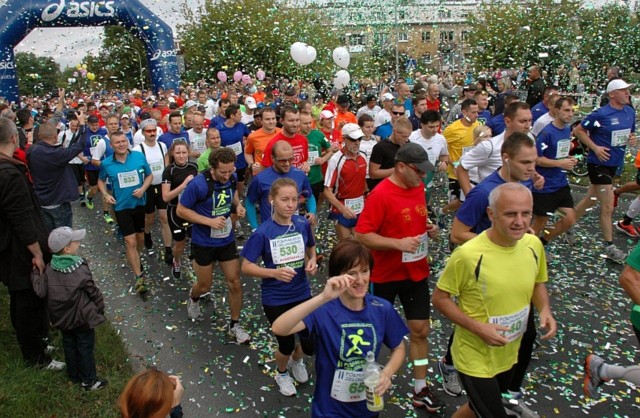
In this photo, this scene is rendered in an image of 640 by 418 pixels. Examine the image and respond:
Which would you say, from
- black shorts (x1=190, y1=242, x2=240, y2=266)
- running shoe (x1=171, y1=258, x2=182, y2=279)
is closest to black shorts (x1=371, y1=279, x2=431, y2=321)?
black shorts (x1=190, y1=242, x2=240, y2=266)

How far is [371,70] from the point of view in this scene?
30.4 meters

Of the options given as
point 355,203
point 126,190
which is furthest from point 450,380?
point 126,190

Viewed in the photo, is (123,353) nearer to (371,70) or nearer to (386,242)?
(386,242)

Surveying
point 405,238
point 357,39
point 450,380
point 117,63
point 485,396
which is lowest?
point 450,380

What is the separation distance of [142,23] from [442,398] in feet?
70.2

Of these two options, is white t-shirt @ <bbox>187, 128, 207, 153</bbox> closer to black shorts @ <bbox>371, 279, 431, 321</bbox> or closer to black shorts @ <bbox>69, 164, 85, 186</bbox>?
black shorts @ <bbox>69, 164, 85, 186</bbox>

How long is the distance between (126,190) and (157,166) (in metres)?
0.89

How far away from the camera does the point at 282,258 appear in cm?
411

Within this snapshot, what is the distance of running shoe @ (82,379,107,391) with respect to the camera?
171 inches

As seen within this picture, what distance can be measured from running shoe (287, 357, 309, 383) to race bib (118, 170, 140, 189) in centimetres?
352

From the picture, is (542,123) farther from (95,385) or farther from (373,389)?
(95,385)

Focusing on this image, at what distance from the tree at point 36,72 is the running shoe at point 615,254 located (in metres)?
67.2

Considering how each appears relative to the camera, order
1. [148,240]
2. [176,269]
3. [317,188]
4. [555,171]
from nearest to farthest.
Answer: [555,171]
[176,269]
[317,188]
[148,240]

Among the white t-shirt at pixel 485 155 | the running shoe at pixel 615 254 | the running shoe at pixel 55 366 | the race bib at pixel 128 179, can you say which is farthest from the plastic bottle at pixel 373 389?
the running shoe at pixel 615 254
